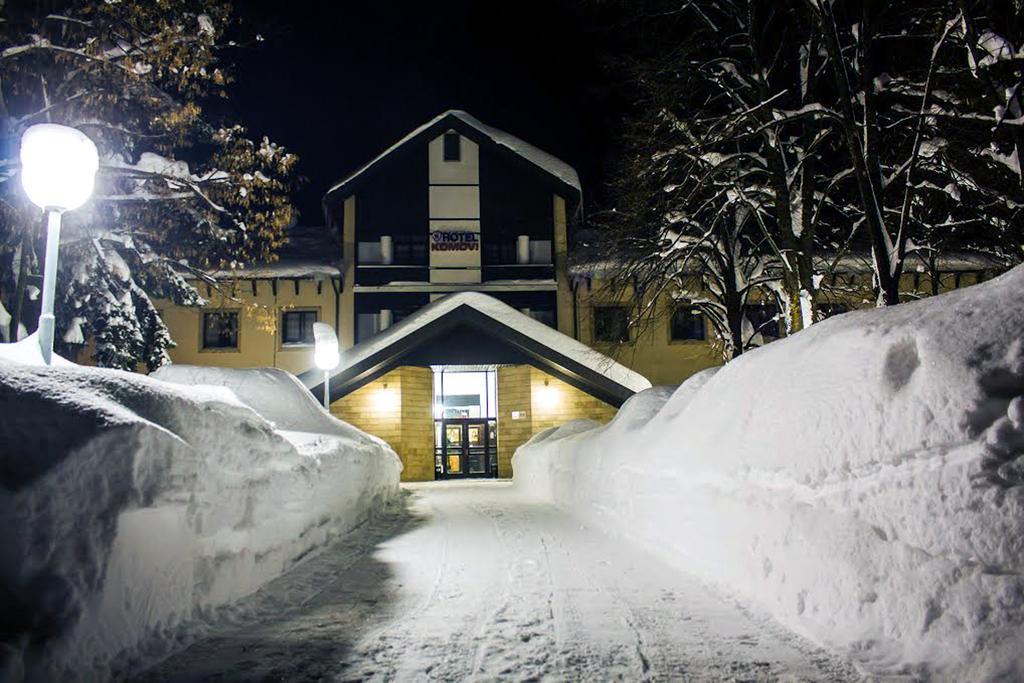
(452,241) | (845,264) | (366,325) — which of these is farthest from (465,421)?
(845,264)

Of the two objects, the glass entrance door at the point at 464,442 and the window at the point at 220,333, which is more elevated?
the window at the point at 220,333

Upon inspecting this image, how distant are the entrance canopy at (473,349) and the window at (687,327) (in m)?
5.93

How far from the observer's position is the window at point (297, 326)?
22.7 meters

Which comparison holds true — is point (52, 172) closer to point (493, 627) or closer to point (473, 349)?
point (493, 627)

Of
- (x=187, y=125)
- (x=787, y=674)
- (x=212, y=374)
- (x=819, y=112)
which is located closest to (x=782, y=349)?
(x=787, y=674)

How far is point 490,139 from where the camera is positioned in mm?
23719

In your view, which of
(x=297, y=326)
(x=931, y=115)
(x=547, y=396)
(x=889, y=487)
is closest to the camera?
(x=889, y=487)

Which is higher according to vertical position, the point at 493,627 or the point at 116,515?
the point at 116,515

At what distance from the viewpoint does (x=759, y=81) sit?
11883 millimetres

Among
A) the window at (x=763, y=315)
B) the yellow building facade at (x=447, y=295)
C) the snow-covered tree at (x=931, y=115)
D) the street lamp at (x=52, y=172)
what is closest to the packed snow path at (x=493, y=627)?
the street lamp at (x=52, y=172)

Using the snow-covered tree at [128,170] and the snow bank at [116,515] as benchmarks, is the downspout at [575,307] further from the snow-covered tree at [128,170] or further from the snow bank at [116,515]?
the snow bank at [116,515]

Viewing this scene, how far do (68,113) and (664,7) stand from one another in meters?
10.3

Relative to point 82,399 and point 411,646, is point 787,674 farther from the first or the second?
point 82,399

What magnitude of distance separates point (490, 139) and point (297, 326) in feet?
30.1
